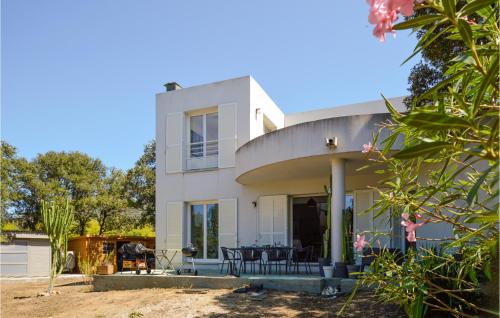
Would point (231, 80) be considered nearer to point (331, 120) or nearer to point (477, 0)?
point (331, 120)

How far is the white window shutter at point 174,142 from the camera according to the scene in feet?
47.4

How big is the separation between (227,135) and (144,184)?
13.1 m

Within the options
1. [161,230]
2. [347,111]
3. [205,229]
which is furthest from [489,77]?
[347,111]

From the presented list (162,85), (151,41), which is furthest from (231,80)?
(151,41)

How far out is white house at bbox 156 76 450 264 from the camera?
11469mm

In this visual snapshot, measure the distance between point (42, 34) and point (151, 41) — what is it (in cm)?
224

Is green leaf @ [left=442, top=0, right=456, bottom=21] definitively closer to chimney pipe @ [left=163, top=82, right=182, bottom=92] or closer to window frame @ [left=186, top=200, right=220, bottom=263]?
window frame @ [left=186, top=200, right=220, bottom=263]

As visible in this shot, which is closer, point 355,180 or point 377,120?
point 377,120

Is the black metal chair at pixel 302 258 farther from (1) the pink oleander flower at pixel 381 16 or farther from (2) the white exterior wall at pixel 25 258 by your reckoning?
(2) the white exterior wall at pixel 25 258

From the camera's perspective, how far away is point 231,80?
45.5 feet

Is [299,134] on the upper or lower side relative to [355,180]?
upper

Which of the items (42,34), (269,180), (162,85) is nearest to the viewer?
(42,34)

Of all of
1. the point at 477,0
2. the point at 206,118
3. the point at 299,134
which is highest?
the point at 206,118

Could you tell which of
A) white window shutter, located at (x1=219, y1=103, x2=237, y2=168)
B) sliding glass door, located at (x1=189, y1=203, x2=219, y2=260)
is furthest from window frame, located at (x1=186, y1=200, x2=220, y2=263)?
white window shutter, located at (x1=219, y1=103, x2=237, y2=168)
